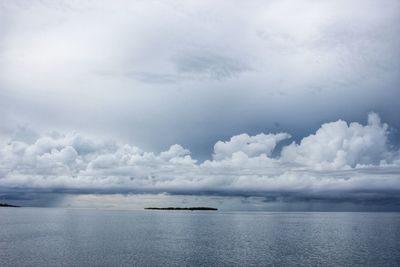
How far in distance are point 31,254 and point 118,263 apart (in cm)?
2750

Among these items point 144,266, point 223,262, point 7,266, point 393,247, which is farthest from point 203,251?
point 393,247

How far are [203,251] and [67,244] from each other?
4406 cm

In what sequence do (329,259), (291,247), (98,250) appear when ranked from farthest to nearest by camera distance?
1. (291,247)
2. (98,250)
3. (329,259)

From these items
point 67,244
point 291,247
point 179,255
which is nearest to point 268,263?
point 179,255

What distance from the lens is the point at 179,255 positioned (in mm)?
99062

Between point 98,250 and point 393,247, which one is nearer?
point 98,250

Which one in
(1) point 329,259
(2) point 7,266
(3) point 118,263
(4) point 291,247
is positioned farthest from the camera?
(4) point 291,247

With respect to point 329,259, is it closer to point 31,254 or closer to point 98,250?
point 98,250

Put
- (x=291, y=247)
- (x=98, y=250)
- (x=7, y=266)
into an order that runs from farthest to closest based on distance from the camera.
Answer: (x=291, y=247), (x=98, y=250), (x=7, y=266)

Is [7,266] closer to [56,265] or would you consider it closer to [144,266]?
[56,265]

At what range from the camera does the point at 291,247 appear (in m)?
118

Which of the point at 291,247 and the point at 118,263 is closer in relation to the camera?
the point at 118,263

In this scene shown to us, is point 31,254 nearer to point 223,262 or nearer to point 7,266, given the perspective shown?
point 7,266

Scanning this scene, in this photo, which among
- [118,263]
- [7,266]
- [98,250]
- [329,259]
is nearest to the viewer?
[7,266]
